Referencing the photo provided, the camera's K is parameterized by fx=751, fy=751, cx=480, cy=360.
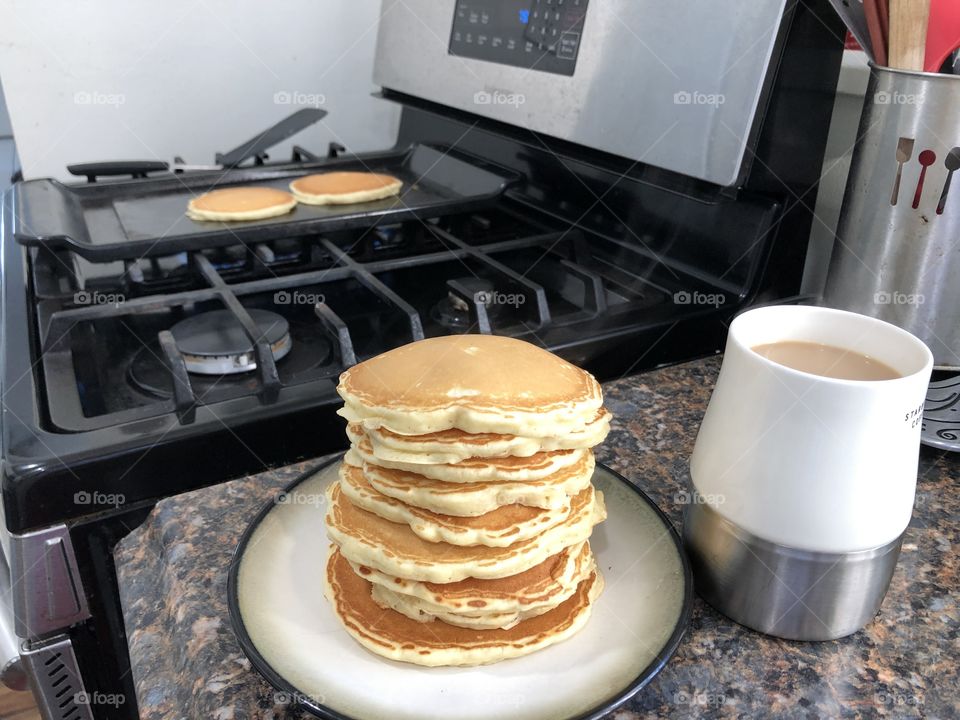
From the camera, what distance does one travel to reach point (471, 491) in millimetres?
452

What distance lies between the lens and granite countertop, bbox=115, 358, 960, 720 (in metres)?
0.45

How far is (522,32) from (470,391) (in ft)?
2.55

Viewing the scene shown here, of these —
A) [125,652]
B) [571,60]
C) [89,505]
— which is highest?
[571,60]

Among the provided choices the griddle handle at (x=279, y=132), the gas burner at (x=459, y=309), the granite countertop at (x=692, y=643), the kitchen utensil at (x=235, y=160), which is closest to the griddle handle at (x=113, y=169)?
the kitchen utensil at (x=235, y=160)

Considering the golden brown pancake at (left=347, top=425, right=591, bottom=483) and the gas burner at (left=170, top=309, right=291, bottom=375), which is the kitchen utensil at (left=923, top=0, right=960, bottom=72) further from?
the gas burner at (left=170, top=309, right=291, bottom=375)

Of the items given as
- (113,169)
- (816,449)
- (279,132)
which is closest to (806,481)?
(816,449)

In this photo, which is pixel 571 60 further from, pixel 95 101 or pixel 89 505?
pixel 95 101

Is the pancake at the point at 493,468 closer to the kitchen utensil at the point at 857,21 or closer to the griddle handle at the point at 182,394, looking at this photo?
the griddle handle at the point at 182,394

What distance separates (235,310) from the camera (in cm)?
78

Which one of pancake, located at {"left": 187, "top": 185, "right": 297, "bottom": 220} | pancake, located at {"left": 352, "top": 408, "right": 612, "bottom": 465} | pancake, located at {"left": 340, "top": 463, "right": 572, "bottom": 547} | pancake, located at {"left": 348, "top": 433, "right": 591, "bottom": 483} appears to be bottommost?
pancake, located at {"left": 340, "top": 463, "right": 572, "bottom": 547}

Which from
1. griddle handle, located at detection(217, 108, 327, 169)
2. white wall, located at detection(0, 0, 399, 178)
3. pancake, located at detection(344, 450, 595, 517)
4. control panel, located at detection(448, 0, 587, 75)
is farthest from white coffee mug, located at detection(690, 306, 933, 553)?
white wall, located at detection(0, 0, 399, 178)

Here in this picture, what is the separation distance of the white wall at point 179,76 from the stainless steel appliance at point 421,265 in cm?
29

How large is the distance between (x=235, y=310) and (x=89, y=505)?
248mm

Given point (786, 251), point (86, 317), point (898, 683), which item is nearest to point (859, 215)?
point (786, 251)
